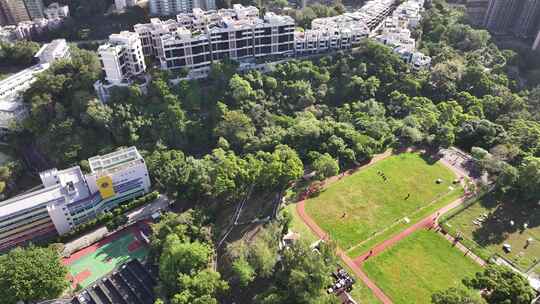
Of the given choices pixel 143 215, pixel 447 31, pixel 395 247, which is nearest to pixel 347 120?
pixel 395 247

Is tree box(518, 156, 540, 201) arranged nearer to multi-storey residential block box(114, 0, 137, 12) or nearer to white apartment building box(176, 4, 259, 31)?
white apartment building box(176, 4, 259, 31)

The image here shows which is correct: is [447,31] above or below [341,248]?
above

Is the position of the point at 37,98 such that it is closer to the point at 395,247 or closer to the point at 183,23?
the point at 183,23

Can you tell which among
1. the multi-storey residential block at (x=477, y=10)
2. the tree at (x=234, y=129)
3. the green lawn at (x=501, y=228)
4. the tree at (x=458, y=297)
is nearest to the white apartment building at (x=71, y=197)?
the tree at (x=234, y=129)

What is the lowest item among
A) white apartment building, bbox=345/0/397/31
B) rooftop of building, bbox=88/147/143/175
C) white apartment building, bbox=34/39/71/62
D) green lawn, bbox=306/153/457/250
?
green lawn, bbox=306/153/457/250

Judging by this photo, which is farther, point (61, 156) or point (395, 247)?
point (61, 156)

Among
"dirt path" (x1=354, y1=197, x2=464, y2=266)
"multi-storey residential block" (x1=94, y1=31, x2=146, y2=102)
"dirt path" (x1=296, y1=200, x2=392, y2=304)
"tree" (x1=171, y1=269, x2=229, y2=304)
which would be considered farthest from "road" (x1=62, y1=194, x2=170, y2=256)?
"dirt path" (x1=354, y1=197, x2=464, y2=266)

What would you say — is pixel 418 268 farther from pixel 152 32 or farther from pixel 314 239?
pixel 152 32
